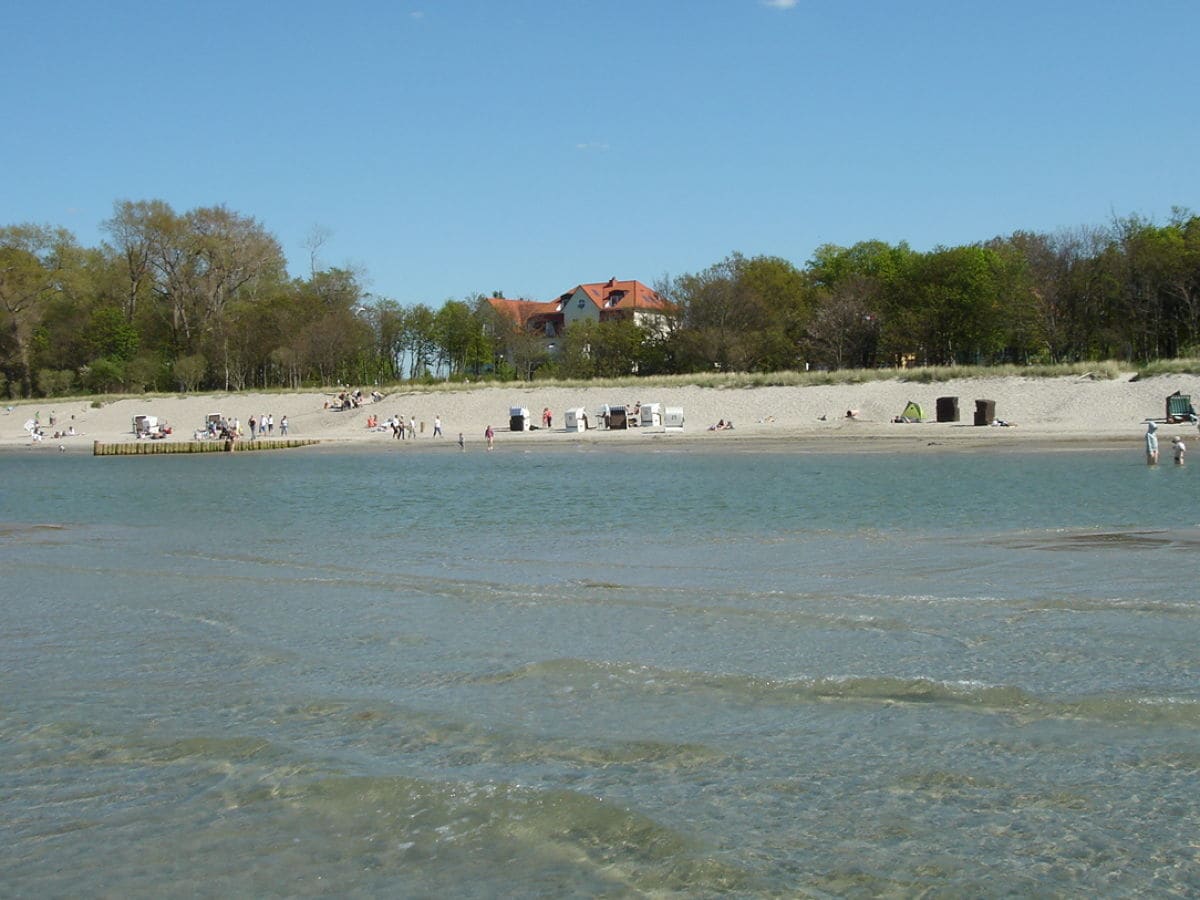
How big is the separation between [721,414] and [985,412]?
561 inches

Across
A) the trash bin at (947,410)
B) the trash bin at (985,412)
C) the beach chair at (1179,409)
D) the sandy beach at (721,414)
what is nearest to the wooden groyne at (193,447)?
the sandy beach at (721,414)

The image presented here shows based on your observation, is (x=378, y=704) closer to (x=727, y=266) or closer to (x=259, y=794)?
(x=259, y=794)

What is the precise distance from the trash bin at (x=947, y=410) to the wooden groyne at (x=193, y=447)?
3140 cm

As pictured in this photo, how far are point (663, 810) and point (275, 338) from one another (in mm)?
87008

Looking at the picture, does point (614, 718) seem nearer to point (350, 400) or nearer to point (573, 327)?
point (350, 400)

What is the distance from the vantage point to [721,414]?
60031mm

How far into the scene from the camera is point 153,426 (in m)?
70.4

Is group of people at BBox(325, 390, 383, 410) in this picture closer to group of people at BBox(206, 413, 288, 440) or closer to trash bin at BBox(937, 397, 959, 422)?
group of people at BBox(206, 413, 288, 440)

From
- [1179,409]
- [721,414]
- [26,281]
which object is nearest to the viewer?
[1179,409]

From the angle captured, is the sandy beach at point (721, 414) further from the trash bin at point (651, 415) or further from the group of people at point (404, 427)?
the trash bin at point (651, 415)

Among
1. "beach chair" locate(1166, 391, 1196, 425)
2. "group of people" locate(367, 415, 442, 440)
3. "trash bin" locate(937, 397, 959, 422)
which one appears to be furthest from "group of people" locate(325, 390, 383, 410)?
"beach chair" locate(1166, 391, 1196, 425)

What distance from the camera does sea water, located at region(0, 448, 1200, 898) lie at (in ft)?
20.0

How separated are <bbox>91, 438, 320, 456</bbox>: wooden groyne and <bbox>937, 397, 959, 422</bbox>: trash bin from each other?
31.4 metres

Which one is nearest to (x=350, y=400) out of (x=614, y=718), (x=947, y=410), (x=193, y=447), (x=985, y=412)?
(x=193, y=447)
